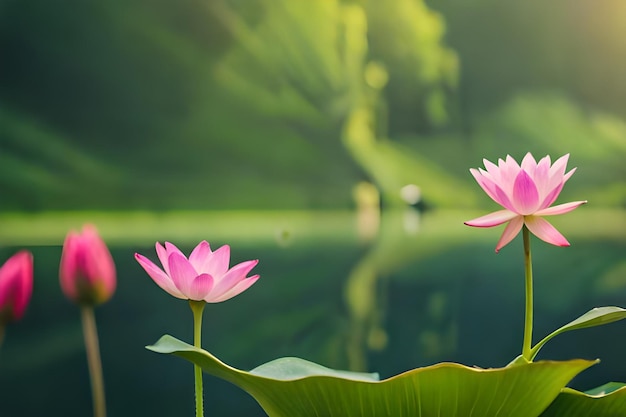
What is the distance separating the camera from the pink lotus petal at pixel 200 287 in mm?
498

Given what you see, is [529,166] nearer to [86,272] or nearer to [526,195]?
[526,195]

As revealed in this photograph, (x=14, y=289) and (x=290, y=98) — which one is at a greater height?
(x=290, y=98)

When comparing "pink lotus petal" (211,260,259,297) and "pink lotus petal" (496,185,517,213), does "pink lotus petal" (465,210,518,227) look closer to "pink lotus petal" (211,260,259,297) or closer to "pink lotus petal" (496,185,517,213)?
"pink lotus petal" (496,185,517,213)

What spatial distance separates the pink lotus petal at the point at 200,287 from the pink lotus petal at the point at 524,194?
0.24 meters

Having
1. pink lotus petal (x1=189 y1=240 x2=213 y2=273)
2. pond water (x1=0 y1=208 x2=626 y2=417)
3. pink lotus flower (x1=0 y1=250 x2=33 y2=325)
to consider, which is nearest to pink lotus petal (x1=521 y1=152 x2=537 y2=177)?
pink lotus petal (x1=189 y1=240 x2=213 y2=273)

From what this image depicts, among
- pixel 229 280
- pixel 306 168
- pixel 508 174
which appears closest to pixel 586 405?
pixel 508 174

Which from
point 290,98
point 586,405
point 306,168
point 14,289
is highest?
point 290,98

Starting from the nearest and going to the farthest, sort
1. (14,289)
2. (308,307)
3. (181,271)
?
(14,289)
(181,271)
(308,307)

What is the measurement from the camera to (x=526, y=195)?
53 centimetres

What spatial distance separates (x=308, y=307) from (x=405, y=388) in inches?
75.2

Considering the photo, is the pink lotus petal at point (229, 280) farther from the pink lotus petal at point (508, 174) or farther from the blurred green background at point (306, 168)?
the blurred green background at point (306, 168)

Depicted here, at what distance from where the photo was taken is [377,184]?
2.83 meters

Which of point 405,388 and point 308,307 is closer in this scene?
point 405,388

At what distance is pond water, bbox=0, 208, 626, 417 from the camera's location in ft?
7.09
